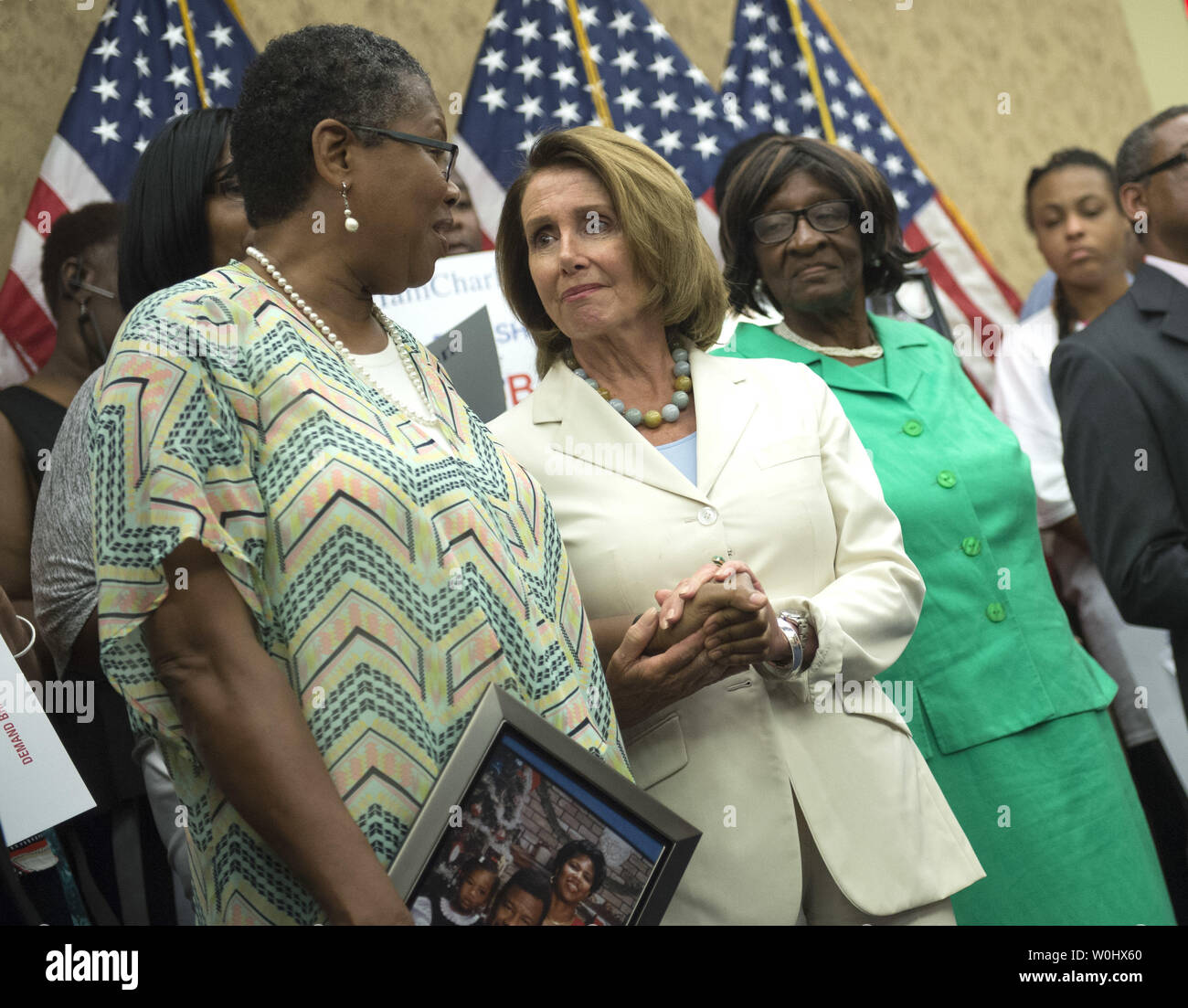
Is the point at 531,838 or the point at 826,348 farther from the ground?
the point at 826,348

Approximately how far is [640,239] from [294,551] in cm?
103

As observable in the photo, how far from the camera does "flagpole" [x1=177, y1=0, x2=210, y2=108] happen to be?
409cm

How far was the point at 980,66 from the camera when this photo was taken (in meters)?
6.30

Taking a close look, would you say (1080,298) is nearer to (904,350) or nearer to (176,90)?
(904,350)

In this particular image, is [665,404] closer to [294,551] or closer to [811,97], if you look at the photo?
[294,551]

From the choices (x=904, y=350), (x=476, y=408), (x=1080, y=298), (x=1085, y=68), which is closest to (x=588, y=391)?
(x=476, y=408)

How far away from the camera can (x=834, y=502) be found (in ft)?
7.48

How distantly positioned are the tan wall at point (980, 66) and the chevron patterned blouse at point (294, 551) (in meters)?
3.34

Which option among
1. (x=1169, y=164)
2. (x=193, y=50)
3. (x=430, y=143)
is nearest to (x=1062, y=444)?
(x=1169, y=164)

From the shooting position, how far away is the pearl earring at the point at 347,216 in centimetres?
178

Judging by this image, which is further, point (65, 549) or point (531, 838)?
point (65, 549)
